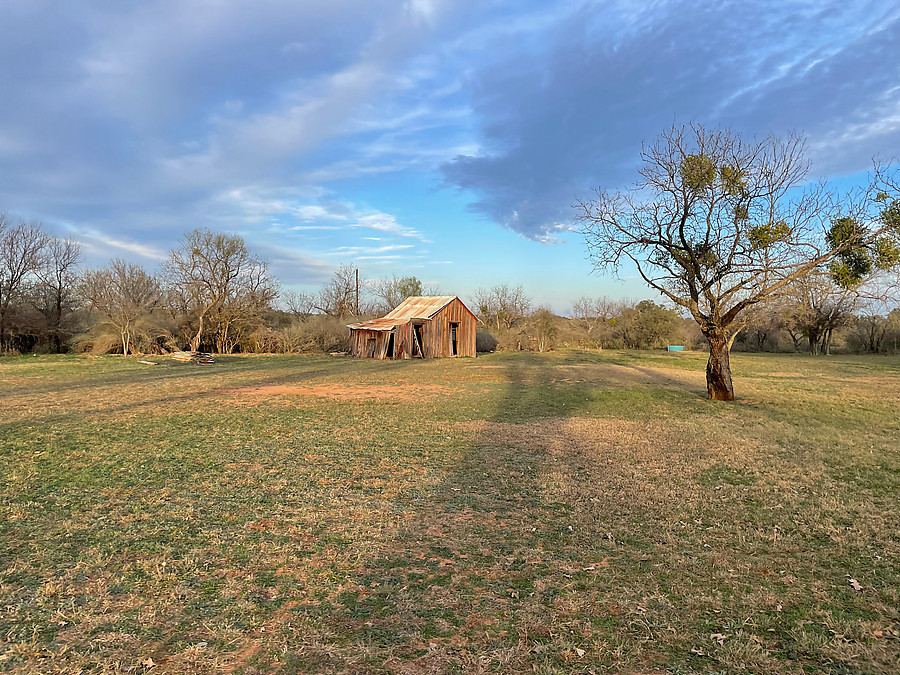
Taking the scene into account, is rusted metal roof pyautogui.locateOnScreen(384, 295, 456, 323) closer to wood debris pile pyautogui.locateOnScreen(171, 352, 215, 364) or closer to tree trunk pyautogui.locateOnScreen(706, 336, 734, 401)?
wood debris pile pyautogui.locateOnScreen(171, 352, 215, 364)

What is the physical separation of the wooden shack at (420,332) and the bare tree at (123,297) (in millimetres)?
12354

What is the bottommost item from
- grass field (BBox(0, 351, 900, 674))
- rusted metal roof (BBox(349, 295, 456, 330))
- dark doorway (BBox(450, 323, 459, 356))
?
grass field (BBox(0, 351, 900, 674))

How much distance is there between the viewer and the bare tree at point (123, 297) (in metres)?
28.3

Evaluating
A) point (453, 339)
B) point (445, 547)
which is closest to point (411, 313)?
point (453, 339)

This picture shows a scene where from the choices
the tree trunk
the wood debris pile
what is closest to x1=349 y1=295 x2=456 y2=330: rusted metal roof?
the wood debris pile

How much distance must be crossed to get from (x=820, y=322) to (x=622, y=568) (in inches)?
1684

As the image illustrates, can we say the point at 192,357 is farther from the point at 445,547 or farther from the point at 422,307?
the point at 445,547

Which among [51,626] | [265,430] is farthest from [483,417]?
[51,626]

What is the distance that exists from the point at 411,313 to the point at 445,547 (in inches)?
1050

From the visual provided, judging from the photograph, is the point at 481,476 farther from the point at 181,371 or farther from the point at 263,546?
the point at 181,371

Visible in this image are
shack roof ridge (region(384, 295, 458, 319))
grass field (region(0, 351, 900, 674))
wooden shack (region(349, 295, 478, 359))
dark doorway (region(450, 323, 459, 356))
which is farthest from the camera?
dark doorway (region(450, 323, 459, 356))

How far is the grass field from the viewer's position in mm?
2740

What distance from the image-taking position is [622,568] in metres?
3.73

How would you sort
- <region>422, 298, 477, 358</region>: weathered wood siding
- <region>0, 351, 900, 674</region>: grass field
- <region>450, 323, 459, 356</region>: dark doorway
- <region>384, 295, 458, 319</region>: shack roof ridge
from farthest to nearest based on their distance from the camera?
<region>450, 323, 459, 356</region>: dark doorway
<region>384, 295, 458, 319</region>: shack roof ridge
<region>422, 298, 477, 358</region>: weathered wood siding
<region>0, 351, 900, 674</region>: grass field
